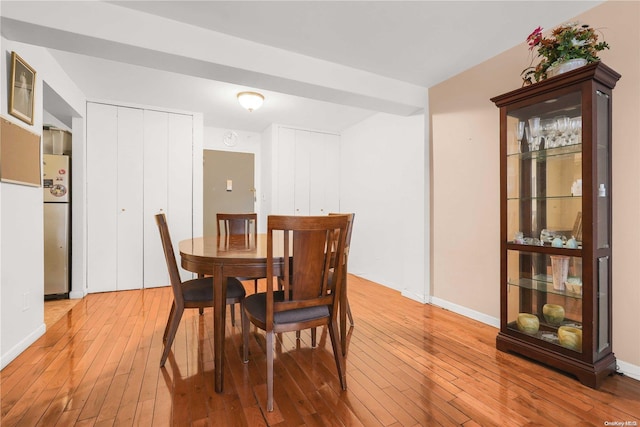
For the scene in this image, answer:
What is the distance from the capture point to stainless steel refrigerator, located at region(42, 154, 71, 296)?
3.32 meters

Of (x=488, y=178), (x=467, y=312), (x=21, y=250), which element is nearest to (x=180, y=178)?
(x=21, y=250)

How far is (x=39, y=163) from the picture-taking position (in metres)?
2.37

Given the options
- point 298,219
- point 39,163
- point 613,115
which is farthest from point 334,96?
point 39,163

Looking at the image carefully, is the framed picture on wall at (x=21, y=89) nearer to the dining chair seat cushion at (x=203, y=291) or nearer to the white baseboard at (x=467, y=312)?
the dining chair seat cushion at (x=203, y=291)

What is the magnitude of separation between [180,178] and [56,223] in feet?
4.60

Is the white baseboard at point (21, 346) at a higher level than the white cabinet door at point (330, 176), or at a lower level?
lower

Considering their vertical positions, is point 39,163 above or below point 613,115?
below

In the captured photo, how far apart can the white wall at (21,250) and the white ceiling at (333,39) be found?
27 cm

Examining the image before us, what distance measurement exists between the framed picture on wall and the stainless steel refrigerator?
4.69ft

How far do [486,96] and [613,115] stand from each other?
0.96 metres

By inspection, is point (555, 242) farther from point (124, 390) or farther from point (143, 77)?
point (143, 77)

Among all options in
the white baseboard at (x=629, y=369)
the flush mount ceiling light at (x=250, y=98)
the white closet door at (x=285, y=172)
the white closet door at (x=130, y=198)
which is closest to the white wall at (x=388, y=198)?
the white closet door at (x=285, y=172)

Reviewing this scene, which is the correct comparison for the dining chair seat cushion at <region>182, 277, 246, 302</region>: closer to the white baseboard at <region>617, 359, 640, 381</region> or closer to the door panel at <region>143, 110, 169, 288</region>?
the door panel at <region>143, 110, 169, 288</region>

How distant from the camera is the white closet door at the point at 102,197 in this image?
3604 millimetres
